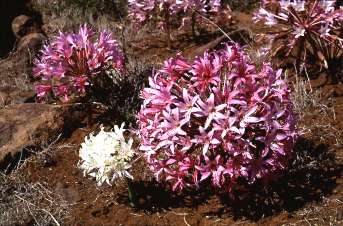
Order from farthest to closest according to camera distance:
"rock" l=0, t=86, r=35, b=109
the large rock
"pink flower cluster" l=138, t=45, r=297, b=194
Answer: "rock" l=0, t=86, r=35, b=109 → the large rock → "pink flower cluster" l=138, t=45, r=297, b=194

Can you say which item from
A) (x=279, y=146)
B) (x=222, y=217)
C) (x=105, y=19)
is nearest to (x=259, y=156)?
(x=279, y=146)

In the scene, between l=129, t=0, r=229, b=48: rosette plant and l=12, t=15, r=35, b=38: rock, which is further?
l=12, t=15, r=35, b=38: rock

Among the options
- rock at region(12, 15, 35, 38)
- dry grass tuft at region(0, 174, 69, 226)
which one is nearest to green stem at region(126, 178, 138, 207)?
dry grass tuft at region(0, 174, 69, 226)

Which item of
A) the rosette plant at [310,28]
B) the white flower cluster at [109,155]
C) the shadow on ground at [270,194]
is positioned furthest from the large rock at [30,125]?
the rosette plant at [310,28]

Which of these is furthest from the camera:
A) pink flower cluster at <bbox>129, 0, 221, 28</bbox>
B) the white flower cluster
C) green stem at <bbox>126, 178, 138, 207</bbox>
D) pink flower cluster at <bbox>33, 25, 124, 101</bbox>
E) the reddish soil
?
pink flower cluster at <bbox>129, 0, 221, 28</bbox>

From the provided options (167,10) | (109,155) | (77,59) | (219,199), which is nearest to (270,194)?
(219,199)

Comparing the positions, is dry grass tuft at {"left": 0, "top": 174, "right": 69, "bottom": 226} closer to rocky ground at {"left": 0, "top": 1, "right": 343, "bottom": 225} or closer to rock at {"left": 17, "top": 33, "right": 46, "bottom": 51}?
rocky ground at {"left": 0, "top": 1, "right": 343, "bottom": 225}

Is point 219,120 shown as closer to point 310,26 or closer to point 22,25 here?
point 310,26

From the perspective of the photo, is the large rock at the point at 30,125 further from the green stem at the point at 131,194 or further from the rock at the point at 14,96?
the green stem at the point at 131,194
